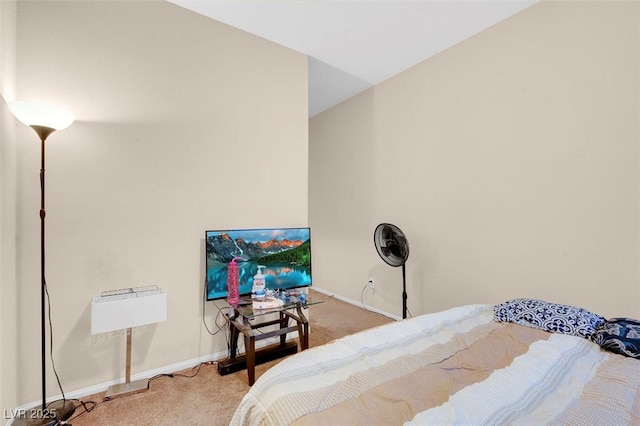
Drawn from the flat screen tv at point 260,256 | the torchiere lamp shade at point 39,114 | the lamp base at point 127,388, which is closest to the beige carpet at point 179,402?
the lamp base at point 127,388

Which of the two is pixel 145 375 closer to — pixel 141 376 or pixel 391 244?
pixel 141 376

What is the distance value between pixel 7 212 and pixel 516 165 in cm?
361

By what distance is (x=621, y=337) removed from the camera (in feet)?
4.74

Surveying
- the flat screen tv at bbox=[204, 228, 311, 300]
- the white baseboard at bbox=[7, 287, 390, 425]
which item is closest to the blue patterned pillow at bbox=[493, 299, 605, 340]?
the flat screen tv at bbox=[204, 228, 311, 300]

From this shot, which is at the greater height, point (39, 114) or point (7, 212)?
point (39, 114)

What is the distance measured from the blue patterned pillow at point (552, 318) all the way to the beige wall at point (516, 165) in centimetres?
61

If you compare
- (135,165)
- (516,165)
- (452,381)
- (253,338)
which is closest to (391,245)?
(516,165)

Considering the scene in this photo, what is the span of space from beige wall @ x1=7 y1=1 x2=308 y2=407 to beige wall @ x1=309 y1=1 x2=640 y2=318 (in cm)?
158

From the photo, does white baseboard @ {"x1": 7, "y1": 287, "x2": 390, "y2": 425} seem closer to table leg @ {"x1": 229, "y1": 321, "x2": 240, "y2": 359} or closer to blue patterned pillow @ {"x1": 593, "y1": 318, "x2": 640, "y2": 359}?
table leg @ {"x1": 229, "y1": 321, "x2": 240, "y2": 359}

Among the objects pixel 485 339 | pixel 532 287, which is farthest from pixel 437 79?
pixel 485 339

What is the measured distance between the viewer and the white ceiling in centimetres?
240

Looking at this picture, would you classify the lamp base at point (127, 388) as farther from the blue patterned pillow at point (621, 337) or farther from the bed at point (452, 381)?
the blue patterned pillow at point (621, 337)

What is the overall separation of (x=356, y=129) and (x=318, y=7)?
182cm

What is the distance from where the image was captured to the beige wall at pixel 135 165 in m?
1.92
